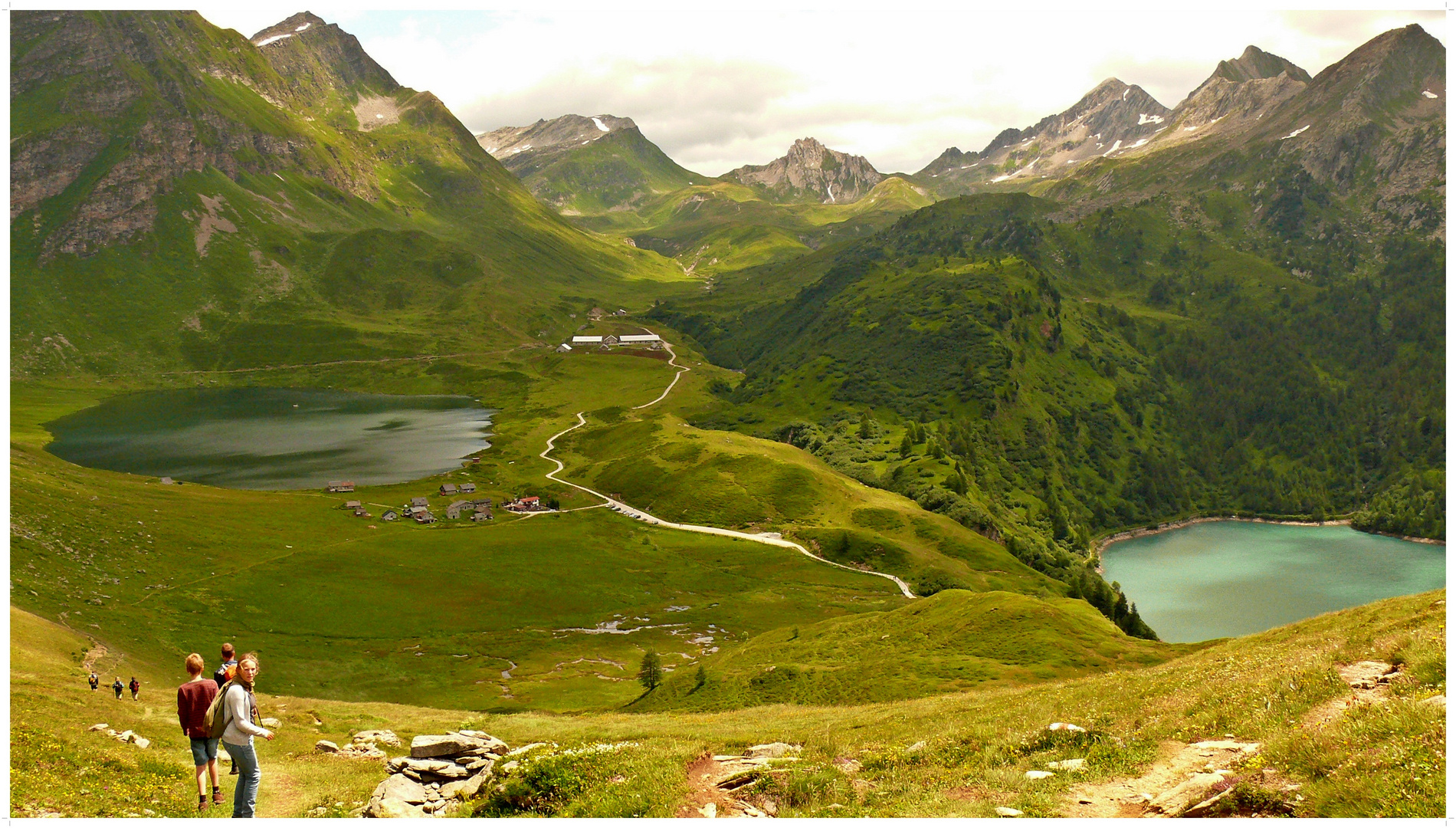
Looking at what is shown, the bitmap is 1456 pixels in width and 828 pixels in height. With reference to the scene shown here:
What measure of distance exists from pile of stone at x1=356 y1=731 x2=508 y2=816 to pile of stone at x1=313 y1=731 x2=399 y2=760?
10651 mm

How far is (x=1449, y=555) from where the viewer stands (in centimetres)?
2155

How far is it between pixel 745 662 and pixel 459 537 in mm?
102609

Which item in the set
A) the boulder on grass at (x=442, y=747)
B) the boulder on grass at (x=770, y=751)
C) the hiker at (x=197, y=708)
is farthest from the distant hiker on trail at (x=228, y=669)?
the boulder on grass at (x=770, y=751)

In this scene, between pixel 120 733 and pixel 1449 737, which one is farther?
pixel 120 733

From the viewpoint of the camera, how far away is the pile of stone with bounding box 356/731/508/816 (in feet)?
92.8

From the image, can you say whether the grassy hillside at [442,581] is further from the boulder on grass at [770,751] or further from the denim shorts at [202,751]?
the denim shorts at [202,751]

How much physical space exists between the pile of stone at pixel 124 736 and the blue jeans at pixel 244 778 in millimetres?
21027

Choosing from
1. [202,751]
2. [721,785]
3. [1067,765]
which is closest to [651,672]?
[721,785]

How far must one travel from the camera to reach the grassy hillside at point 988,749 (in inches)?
849

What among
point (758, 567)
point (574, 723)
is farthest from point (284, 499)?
point (574, 723)

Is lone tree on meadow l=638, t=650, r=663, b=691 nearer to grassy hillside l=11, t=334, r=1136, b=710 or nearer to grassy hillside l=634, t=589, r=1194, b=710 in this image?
grassy hillside l=11, t=334, r=1136, b=710

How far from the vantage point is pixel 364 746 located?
44688 mm

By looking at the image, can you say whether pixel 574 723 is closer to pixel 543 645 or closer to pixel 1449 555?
pixel 1449 555

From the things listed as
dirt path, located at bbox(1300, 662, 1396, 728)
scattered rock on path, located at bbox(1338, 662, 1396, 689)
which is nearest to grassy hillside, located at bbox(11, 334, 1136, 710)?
scattered rock on path, located at bbox(1338, 662, 1396, 689)
